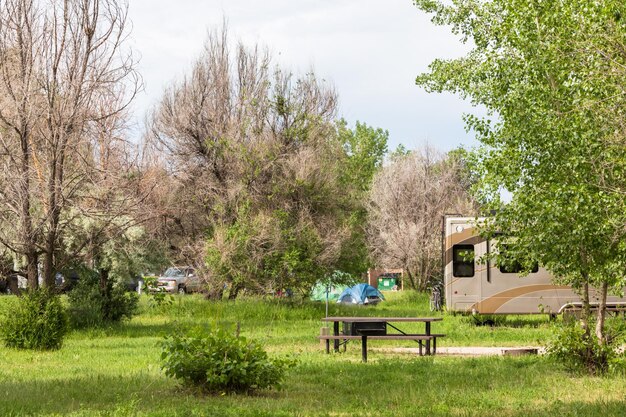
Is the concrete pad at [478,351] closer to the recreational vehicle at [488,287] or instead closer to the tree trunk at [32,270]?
the recreational vehicle at [488,287]

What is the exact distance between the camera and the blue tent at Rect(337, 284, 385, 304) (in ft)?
146

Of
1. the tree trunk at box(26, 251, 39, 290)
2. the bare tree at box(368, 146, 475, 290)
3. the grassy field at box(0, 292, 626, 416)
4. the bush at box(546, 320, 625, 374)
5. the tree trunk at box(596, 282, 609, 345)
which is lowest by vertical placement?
the grassy field at box(0, 292, 626, 416)

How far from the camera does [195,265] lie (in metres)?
33.8

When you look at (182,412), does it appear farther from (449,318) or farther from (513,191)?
(449,318)

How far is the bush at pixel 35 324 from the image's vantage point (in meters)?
18.9

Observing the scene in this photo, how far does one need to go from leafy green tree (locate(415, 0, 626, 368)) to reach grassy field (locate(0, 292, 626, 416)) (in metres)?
1.79

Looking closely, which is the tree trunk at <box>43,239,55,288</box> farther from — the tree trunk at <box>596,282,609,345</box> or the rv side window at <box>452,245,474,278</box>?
the tree trunk at <box>596,282,609,345</box>

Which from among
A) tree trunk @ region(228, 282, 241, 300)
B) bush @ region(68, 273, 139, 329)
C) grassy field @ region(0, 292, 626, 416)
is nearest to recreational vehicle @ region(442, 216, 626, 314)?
grassy field @ region(0, 292, 626, 416)

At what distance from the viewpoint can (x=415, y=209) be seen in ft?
166

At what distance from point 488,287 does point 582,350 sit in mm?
13013

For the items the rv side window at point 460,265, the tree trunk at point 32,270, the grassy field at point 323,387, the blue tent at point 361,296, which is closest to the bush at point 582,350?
the grassy field at point 323,387

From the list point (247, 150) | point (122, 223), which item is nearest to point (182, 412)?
point (122, 223)

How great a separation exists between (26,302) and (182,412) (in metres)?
10.3

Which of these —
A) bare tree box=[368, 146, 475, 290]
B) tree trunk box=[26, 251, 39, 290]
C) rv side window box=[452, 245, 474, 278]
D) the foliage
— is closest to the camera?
tree trunk box=[26, 251, 39, 290]
